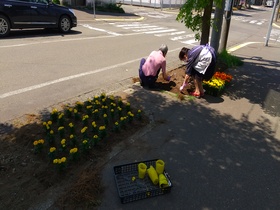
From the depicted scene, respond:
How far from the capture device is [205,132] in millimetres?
4547

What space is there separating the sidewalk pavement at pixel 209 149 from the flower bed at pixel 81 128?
1.09 feet

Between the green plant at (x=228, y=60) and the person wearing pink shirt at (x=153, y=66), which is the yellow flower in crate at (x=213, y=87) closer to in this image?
the person wearing pink shirt at (x=153, y=66)

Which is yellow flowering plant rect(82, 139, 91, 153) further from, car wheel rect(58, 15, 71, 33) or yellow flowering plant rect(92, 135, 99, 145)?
car wheel rect(58, 15, 71, 33)

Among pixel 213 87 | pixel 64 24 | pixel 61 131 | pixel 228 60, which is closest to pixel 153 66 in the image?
pixel 213 87

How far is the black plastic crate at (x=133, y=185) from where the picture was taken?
2970mm

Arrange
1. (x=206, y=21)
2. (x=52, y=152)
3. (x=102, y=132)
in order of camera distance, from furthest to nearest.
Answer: (x=206, y=21) → (x=102, y=132) → (x=52, y=152)

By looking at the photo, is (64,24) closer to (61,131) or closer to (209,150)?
(61,131)

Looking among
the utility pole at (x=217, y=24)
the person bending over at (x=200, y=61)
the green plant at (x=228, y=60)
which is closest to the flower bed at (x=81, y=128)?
the person bending over at (x=200, y=61)

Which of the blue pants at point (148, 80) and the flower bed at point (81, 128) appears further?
the blue pants at point (148, 80)

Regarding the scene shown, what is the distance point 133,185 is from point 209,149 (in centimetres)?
147

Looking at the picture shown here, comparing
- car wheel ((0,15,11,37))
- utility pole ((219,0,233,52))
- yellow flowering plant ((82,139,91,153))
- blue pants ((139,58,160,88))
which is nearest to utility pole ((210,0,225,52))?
utility pole ((219,0,233,52))

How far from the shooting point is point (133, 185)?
10.5ft

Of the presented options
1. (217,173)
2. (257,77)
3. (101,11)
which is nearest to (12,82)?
(217,173)

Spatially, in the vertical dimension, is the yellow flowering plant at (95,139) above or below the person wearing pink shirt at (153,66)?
below
